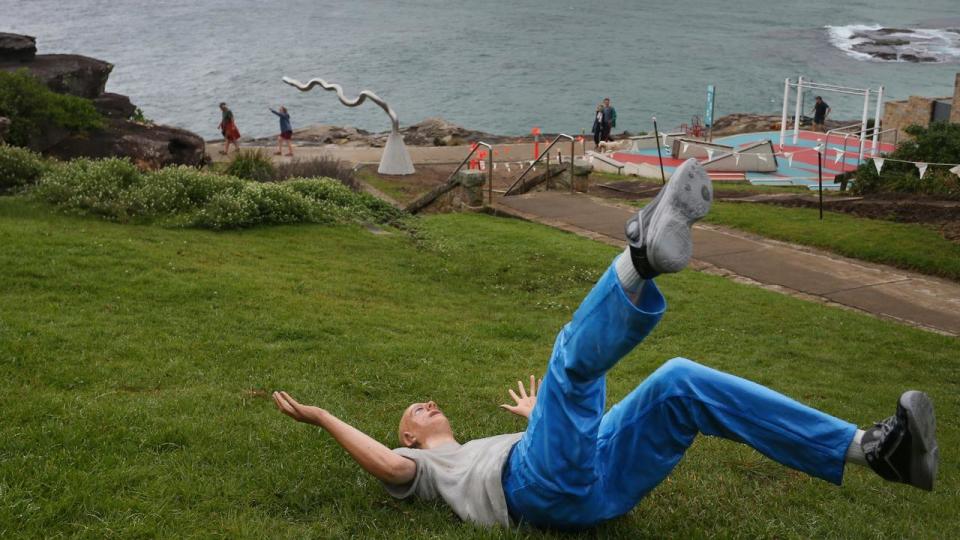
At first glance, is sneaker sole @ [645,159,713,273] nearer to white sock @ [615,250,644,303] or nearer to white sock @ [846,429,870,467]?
white sock @ [615,250,644,303]

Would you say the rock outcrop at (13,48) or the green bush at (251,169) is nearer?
the green bush at (251,169)

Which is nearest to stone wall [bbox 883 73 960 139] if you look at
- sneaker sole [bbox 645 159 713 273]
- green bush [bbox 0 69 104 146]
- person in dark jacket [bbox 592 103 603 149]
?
person in dark jacket [bbox 592 103 603 149]

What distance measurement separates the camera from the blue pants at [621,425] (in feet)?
11.8

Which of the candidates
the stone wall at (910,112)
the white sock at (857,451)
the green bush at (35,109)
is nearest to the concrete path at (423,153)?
the green bush at (35,109)

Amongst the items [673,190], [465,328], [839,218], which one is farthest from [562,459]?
[839,218]

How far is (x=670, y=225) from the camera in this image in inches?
136

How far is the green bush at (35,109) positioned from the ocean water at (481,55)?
29294mm

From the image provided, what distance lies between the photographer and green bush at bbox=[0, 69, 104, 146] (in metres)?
18.2

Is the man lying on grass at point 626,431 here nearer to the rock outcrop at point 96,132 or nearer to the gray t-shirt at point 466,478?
the gray t-shirt at point 466,478

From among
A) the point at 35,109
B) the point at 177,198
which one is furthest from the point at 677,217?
the point at 35,109

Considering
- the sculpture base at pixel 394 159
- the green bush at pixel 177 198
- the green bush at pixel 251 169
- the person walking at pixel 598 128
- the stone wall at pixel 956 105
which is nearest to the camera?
the green bush at pixel 177 198

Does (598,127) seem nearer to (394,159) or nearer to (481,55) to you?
(394,159)

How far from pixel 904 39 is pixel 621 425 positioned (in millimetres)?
96952

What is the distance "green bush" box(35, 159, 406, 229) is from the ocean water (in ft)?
117
